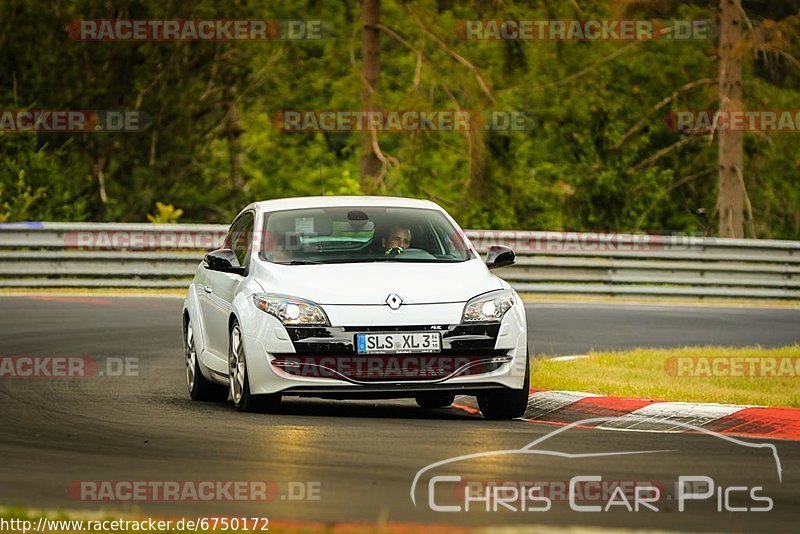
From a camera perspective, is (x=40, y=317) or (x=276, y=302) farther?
(x=40, y=317)

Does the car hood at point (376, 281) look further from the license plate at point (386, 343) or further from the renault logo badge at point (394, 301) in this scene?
the license plate at point (386, 343)

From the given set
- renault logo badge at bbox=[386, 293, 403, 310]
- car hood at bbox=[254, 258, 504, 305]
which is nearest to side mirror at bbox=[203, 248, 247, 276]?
car hood at bbox=[254, 258, 504, 305]

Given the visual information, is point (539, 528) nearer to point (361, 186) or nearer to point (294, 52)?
point (361, 186)

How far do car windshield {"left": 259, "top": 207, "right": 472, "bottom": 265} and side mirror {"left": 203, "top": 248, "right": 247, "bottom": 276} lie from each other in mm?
214

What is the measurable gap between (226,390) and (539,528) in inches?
271

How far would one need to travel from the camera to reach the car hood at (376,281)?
38.3ft

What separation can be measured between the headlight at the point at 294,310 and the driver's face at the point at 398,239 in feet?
3.87

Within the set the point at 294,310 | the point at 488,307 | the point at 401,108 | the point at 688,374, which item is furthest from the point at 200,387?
the point at 401,108

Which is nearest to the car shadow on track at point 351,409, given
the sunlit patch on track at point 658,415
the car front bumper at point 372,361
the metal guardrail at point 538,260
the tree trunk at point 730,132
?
the sunlit patch on track at point 658,415

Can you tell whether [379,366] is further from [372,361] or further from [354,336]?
[354,336]

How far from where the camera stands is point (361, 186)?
33969 mm

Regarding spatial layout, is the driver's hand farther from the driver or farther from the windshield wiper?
the windshield wiper

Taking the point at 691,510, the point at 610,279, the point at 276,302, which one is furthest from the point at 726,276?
the point at 691,510

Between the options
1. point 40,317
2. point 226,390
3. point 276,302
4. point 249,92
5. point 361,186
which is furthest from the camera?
point 249,92
